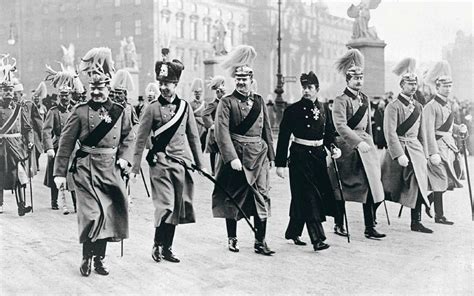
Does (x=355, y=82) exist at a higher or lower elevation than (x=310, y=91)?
higher

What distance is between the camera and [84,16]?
66.1 metres

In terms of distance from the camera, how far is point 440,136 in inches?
391

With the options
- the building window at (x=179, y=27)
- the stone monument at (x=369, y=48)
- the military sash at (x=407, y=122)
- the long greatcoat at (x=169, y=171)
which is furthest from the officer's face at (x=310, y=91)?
the building window at (x=179, y=27)

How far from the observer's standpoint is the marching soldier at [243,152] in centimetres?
778

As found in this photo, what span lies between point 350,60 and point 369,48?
16201 millimetres

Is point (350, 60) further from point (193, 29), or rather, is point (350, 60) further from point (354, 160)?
point (193, 29)

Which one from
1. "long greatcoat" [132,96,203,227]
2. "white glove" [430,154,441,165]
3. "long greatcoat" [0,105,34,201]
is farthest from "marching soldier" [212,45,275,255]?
"long greatcoat" [0,105,34,201]

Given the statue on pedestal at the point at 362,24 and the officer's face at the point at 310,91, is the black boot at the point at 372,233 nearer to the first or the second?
the officer's face at the point at 310,91

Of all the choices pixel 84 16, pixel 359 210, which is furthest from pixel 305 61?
pixel 359 210

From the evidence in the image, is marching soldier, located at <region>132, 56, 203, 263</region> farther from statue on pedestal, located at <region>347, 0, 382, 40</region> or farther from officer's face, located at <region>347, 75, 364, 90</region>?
statue on pedestal, located at <region>347, 0, 382, 40</region>

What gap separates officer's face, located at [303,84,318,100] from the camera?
8.01 metres

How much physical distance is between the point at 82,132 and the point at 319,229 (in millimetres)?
2979

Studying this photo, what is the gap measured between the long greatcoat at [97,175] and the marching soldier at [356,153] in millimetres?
3156

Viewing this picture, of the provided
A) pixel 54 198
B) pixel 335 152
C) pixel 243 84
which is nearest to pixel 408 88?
pixel 335 152
